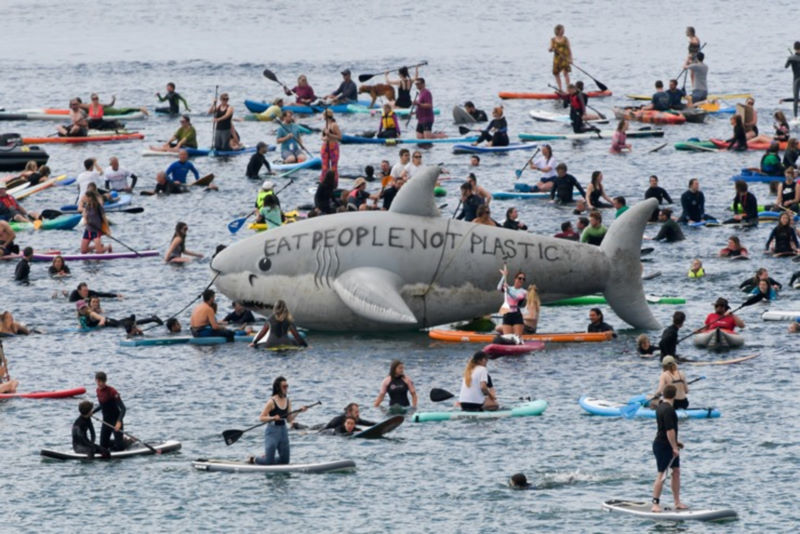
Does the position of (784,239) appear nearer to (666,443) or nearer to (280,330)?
(280,330)

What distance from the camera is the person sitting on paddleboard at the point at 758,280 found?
58.6 meters

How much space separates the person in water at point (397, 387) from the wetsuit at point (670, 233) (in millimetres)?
20593

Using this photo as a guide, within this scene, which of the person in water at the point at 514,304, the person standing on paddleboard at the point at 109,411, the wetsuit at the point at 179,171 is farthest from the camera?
the wetsuit at the point at 179,171

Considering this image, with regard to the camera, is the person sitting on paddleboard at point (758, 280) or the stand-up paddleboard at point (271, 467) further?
the person sitting on paddleboard at point (758, 280)

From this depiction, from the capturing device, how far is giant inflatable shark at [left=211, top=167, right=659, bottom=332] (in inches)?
2179

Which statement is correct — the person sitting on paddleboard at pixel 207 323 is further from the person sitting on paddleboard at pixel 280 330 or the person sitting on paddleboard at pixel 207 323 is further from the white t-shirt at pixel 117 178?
the white t-shirt at pixel 117 178

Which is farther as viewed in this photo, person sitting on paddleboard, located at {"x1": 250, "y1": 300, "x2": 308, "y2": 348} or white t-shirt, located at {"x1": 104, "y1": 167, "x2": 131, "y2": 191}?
white t-shirt, located at {"x1": 104, "y1": 167, "x2": 131, "y2": 191}

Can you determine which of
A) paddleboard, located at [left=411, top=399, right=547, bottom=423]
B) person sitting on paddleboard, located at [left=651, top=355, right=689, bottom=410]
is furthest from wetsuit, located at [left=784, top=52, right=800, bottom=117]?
paddleboard, located at [left=411, top=399, right=547, bottom=423]

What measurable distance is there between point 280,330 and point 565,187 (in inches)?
848

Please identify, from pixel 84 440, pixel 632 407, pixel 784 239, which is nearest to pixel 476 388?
pixel 632 407

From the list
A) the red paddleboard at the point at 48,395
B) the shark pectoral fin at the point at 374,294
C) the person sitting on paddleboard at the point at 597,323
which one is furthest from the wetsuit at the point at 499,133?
the red paddleboard at the point at 48,395

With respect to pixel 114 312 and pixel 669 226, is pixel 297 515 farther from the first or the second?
pixel 669 226

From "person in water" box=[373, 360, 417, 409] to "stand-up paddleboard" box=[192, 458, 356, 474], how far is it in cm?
431

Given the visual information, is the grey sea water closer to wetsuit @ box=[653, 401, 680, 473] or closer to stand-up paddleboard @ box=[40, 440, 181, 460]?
stand-up paddleboard @ box=[40, 440, 181, 460]
